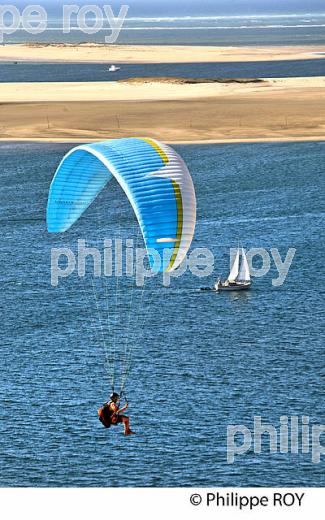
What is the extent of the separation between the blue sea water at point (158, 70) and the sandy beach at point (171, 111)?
17.6 metres

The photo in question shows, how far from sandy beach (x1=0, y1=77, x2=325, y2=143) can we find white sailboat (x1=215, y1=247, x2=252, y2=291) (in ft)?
140

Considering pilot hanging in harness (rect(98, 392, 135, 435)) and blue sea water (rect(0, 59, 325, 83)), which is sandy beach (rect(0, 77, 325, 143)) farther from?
pilot hanging in harness (rect(98, 392, 135, 435))

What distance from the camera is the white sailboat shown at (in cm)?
5794

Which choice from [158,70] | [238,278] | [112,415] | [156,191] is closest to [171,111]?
[158,70]

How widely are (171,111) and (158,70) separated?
52.6 meters

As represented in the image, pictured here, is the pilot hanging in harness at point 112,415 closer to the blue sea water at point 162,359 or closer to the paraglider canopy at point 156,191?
the blue sea water at point 162,359

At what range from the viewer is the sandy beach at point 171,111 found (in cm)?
10325

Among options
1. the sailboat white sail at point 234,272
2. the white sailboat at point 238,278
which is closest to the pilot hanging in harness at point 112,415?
the white sailboat at point 238,278

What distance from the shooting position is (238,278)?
192 feet

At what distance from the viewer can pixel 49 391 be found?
4506 centimetres

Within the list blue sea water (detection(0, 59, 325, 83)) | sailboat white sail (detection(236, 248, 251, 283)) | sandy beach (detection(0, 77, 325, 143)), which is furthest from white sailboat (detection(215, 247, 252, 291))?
blue sea water (detection(0, 59, 325, 83))

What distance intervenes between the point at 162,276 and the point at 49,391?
641 inches
